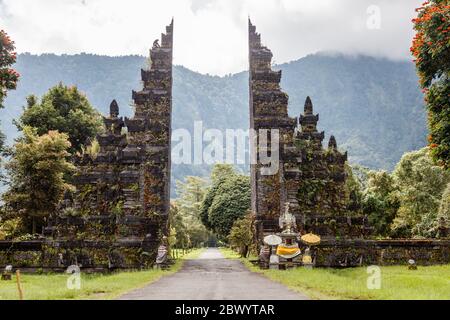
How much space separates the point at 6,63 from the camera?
18.8 m

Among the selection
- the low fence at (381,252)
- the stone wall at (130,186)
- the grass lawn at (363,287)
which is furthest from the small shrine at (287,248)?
the stone wall at (130,186)

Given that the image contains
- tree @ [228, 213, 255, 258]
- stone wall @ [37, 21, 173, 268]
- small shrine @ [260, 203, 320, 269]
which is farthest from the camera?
tree @ [228, 213, 255, 258]

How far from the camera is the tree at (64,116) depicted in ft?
149

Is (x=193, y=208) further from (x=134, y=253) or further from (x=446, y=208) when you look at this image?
(x=134, y=253)

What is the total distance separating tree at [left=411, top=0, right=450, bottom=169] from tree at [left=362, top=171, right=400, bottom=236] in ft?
88.8

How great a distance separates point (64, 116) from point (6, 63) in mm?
29370

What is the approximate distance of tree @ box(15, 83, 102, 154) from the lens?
4531 cm

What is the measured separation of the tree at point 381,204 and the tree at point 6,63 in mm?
34820

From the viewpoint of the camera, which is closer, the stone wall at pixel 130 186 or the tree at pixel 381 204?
the stone wall at pixel 130 186

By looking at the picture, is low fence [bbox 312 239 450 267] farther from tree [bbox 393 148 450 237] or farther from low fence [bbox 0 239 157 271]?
tree [bbox 393 148 450 237]

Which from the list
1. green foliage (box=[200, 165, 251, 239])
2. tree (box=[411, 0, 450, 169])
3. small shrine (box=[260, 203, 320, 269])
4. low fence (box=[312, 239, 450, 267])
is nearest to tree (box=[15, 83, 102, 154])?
green foliage (box=[200, 165, 251, 239])

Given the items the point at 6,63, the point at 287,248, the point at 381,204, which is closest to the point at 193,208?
the point at 381,204

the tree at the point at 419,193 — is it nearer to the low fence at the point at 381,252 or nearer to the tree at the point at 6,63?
the low fence at the point at 381,252
